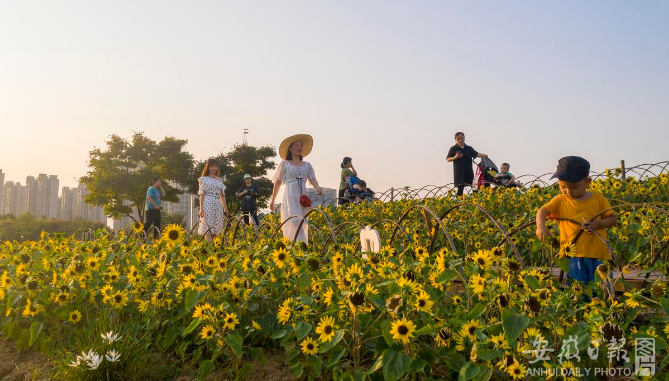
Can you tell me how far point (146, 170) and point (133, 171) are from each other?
1.47m

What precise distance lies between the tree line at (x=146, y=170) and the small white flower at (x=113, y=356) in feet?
106

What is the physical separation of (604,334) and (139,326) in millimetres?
2252

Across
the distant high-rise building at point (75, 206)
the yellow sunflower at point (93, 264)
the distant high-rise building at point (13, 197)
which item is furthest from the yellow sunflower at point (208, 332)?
the distant high-rise building at point (13, 197)

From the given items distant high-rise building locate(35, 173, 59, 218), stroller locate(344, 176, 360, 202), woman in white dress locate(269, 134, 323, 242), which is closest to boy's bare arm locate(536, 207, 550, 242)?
woman in white dress locate(269, 134, 323, 242)

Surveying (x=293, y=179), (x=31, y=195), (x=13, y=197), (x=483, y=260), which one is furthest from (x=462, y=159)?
(x=13, y=197)

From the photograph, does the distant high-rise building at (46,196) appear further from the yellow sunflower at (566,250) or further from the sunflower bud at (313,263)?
the yellow sunflower at (566,250)

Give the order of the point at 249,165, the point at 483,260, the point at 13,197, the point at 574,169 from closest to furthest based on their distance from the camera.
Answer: the point at 483,260
the point at 574,169
the point at 249,165
the point at 13,197

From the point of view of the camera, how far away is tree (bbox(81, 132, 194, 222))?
36.7m

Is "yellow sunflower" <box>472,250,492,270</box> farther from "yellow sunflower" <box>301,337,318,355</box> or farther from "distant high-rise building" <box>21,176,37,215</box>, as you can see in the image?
"distant high-rise building" <box>21,176,37,215</box>

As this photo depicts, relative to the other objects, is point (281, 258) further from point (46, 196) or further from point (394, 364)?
point (46, 196)

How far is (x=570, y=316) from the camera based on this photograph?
204cm

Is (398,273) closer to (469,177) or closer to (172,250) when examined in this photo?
(172,250)

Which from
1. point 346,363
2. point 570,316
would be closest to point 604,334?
point 570,316

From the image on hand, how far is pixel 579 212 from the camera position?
11.5 feet
